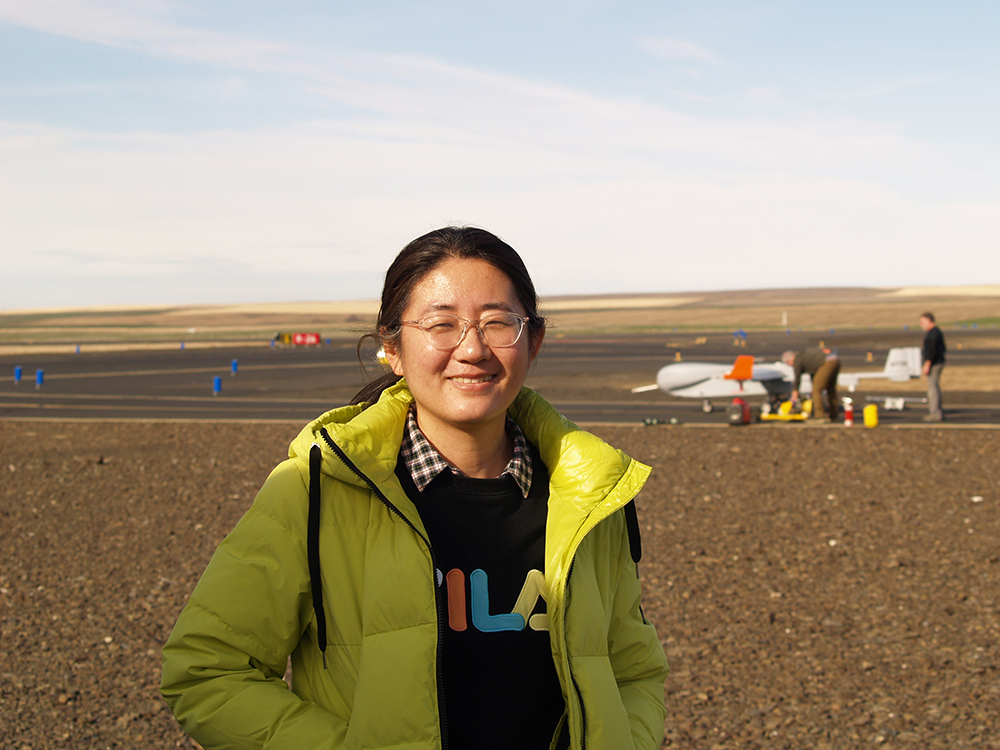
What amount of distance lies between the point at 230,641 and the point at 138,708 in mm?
4550

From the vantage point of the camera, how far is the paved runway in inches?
877

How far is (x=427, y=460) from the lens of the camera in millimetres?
2387

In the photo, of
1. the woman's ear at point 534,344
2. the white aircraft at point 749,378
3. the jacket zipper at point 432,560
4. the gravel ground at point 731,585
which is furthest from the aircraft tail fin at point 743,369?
the jacket zipper at point 432,560

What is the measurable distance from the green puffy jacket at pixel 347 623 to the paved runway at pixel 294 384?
16916 millimetres

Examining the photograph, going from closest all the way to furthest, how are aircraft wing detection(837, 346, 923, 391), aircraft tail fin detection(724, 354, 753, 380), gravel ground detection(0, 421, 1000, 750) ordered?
gravel ground detection(0, 421, 1000, 750)
aircraft tail fin detection(724, 354, 753, 380)
aircraft wing detection(837, 346, 923, 391)

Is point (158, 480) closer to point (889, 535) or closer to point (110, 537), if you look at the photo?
point (110, 537)

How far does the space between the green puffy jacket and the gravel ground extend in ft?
12.3

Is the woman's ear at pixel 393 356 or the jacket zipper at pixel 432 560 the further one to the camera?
the woman's ear at pixel 393 356

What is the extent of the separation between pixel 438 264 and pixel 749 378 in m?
18.7

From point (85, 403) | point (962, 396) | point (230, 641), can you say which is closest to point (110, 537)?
point (230, 641)

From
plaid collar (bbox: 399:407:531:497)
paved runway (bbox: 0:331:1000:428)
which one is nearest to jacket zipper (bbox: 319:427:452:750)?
plaid collar (bbox: 399:407:531:497)

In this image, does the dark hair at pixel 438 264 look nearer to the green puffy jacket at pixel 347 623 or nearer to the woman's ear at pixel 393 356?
the woman's ear at pixel 393 356

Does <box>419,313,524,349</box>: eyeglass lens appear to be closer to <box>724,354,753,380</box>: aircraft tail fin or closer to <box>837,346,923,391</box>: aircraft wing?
<box>724,354,753,380</box>: aircraft tail fin

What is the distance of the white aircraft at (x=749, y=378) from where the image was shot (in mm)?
20375
